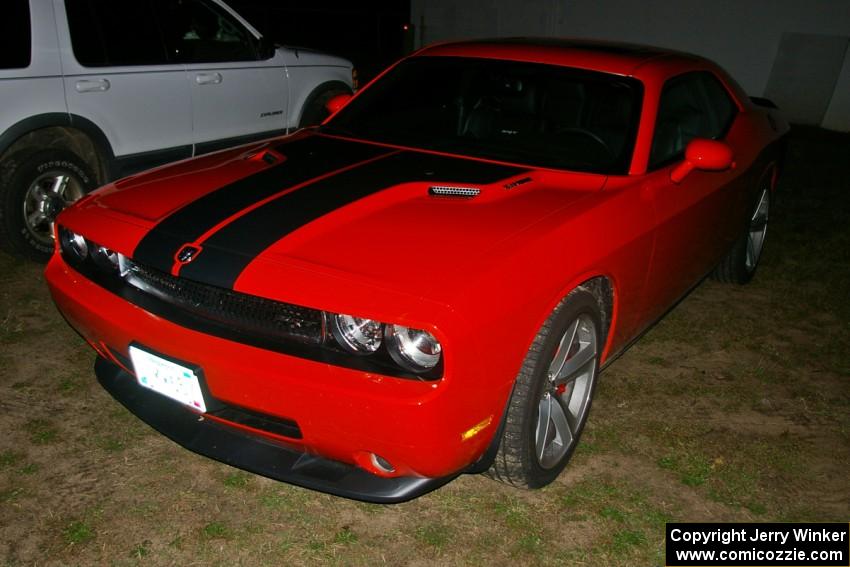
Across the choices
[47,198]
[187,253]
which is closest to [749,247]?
[187,253]

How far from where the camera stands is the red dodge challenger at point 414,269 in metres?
2.35

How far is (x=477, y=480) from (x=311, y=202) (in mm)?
1226

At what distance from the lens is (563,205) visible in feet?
9.68

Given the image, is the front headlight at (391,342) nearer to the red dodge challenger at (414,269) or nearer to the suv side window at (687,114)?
the red dodge challenger at (414,269)

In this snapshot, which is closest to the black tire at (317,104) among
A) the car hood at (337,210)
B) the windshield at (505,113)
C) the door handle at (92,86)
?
the door handle at (92,86)

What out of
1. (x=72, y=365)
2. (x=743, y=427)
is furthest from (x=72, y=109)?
(x=743, y=427)

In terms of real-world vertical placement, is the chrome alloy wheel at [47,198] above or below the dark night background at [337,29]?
above

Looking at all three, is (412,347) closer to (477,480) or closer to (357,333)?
(357,333)

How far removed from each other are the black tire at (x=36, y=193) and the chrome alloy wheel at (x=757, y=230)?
415cm

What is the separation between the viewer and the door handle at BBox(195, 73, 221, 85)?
549 centimetres

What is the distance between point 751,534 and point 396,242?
165 cm

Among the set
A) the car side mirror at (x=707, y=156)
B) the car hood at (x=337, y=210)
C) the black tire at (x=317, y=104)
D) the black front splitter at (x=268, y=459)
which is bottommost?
the black front splitter at (x=268, y=459)

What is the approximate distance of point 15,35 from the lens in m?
4.46

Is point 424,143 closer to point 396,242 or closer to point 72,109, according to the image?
point 396,242
